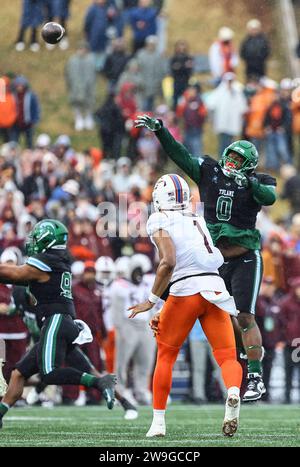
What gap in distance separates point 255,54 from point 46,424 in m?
14.5

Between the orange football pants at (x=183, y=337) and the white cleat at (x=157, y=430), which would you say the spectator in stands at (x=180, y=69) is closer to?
the orange football pants at (x=183, y=337)

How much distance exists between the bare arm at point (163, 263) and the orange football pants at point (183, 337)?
19 cm

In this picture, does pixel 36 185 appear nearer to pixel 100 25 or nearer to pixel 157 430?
pixel 100 25

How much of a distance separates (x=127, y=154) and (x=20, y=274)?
1264 cm

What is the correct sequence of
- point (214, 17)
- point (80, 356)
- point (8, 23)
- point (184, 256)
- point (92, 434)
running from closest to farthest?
point (184, 256) < point (92, 434) < point (80, 356) < point (8, 23) < point (214, 17)

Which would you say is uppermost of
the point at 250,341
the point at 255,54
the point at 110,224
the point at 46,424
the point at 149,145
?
the point at 255,54

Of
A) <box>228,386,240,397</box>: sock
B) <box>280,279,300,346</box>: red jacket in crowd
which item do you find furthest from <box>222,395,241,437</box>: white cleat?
<box>280,279,300,346</box>: red jacket in crowd

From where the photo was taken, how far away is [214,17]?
30.5 metres

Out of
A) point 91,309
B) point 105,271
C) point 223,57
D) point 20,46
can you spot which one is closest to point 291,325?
point 105,271

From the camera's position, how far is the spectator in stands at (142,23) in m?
24.6

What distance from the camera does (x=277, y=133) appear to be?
2314 cm

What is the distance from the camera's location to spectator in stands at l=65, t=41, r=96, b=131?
2398 centimetres

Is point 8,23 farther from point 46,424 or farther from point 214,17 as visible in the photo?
point 46,424

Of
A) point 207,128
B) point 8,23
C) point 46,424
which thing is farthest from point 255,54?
point 46,424
